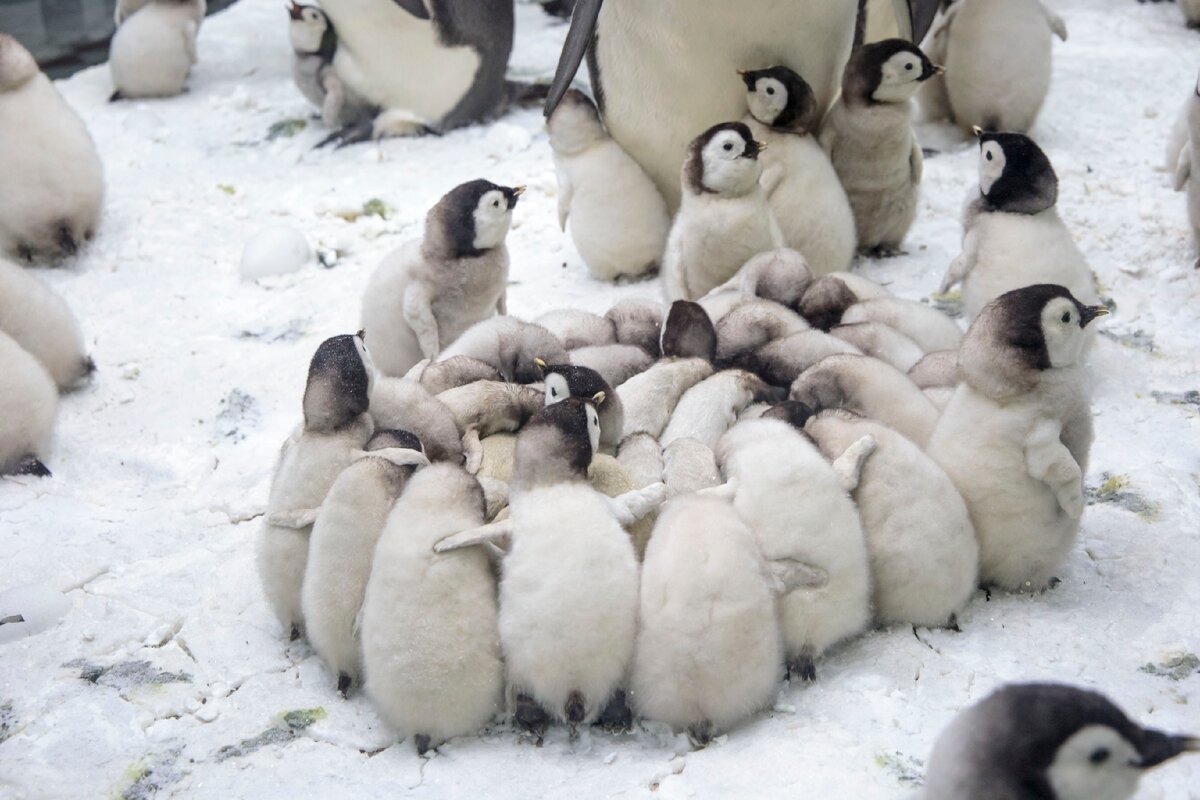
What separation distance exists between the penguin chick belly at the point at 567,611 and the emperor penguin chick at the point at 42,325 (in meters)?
2.12

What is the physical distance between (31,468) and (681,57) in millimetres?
2215

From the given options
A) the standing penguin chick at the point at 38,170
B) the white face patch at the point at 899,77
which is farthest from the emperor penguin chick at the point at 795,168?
the standing penguin chick at the point at 38,170

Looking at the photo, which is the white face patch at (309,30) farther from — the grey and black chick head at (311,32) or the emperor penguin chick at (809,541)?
the emperor penguin chick at (809,541)

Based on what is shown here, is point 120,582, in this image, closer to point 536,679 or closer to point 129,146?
point 536,679

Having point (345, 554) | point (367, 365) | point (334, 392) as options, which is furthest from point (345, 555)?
point (367, 365)

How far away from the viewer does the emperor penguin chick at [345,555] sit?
7.49 feet

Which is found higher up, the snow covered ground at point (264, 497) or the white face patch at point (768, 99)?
the white face patch at point (768, 99)

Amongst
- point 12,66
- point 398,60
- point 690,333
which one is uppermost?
point 690,333

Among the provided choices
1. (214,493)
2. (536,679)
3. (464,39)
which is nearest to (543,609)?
(536,679)

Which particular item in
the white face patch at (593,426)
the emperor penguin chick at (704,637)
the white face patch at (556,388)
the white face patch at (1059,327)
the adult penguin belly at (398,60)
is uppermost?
the white face patch at (1059,327)

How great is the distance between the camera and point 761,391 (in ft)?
9.76

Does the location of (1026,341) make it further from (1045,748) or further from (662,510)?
(1045,748)

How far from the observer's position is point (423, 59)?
5.70 metres

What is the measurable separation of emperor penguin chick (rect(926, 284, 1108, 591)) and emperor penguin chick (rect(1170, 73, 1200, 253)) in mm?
1796
